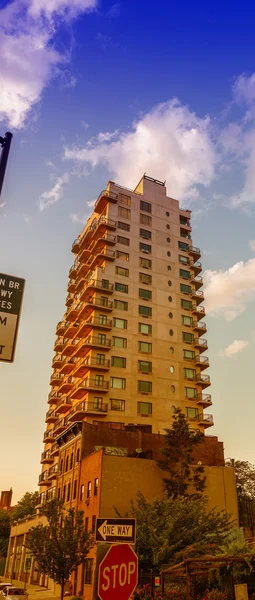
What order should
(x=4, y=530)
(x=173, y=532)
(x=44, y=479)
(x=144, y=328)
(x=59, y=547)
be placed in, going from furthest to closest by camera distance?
(x=4, y=530) → (x=44, y=479) → (x=144, y=328) → (x=59, y=547) → (x=173, y=532)

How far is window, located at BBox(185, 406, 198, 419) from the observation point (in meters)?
60.2

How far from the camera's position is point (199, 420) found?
2388 inches

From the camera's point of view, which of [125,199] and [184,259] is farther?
[184,259]

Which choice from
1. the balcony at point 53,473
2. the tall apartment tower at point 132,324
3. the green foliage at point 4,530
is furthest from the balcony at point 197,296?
the green foliage at point 4,530

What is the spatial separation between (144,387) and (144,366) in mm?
2699

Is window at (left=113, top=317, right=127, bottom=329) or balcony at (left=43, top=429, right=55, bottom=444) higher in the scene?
window at (left=113, top=317, right=127, bottom=329)

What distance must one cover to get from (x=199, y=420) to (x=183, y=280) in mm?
19604

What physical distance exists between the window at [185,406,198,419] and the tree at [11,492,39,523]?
4801 cm

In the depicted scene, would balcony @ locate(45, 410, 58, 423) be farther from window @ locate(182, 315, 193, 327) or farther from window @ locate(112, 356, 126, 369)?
window @ locate(182, 315, 193, 327)

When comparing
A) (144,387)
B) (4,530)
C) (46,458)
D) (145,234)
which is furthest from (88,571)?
(4,530)

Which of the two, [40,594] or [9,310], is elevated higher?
[9,310]

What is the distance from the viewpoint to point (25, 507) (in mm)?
100125

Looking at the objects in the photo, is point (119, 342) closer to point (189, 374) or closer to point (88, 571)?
point (189, 374)

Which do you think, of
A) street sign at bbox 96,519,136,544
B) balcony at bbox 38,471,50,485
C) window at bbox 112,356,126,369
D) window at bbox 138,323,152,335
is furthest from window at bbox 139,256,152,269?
street sign at bbox 96,519,136,544
